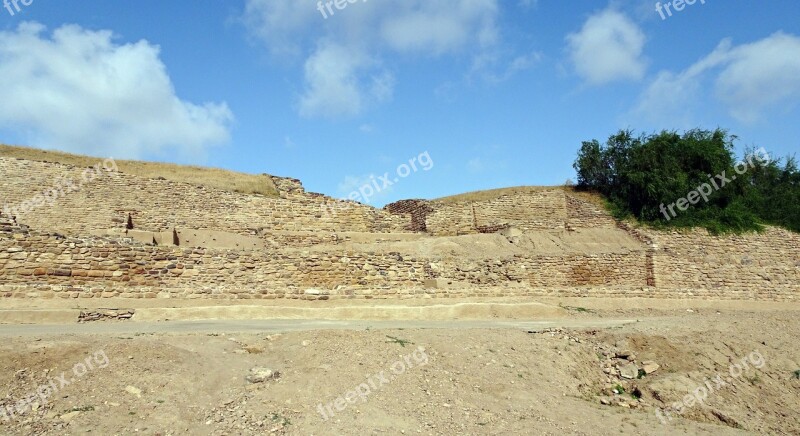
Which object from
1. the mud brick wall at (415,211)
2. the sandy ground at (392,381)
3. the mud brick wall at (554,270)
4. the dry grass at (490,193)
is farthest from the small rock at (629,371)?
the dry grass at (490,193)

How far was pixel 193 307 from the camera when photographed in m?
14.2

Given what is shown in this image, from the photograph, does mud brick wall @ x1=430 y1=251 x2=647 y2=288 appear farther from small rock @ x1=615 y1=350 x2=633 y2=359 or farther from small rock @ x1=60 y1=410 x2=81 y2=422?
small rock @ x1=60 y1=410 x2=81 y2=422

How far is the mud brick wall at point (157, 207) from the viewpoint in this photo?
24.7m

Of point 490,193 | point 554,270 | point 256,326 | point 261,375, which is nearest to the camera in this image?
point 261,375

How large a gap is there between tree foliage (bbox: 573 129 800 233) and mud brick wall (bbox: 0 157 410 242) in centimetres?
1640

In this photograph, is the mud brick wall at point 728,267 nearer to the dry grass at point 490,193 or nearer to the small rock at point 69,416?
the dry grass at point 490,193

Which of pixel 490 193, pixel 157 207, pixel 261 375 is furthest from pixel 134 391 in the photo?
pixel 490 193

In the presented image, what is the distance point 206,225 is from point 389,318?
14.7 meters

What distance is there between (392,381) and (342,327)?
3.60 metres

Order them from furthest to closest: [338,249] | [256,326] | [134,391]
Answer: [338,249]
[256,326]
[134,391]

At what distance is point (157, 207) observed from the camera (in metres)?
26.6

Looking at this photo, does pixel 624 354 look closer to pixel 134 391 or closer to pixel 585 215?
pixel 134 391

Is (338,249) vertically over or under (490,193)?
under

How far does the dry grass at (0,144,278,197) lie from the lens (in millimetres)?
30109
